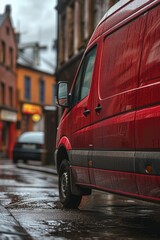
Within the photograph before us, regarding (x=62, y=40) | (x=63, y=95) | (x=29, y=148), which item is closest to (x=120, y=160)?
(x=63, y=95)

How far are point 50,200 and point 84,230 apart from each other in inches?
120

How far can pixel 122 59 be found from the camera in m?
6.00

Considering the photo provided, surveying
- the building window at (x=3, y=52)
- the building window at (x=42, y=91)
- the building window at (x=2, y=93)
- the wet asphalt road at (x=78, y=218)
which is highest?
the building window at (x=3, y=52)

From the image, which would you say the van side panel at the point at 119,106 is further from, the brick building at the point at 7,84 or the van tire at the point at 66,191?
the brick building at the point at 7,84

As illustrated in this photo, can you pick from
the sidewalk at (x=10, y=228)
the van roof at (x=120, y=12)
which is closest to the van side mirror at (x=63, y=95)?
the van roof at (x=120, y=12)

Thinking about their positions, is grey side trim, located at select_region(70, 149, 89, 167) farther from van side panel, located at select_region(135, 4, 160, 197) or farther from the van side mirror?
van side panel, located at select_region(135, 4, 160, 197)

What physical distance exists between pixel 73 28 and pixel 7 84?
2092cm

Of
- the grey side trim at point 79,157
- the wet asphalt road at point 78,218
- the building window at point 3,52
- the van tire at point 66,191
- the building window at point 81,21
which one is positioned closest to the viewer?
the wet asphalt road at point 78,218

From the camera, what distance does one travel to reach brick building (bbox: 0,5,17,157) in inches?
1682

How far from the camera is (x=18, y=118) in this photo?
157ft

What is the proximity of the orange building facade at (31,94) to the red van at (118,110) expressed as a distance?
129 ft

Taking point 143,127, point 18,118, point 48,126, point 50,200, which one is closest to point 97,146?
point 143,127

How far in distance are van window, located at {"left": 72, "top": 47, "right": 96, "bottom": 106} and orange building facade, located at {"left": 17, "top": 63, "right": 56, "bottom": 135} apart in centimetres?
3904

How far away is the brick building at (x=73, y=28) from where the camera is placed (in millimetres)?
20866
